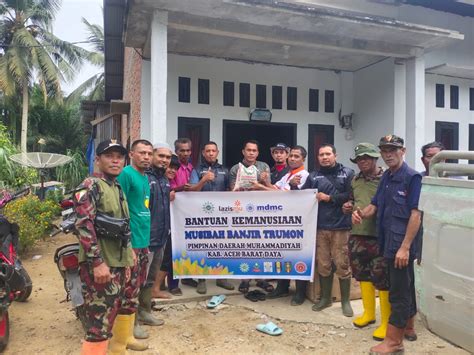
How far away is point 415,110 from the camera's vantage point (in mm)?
6504

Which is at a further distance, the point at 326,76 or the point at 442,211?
the point at 326,76

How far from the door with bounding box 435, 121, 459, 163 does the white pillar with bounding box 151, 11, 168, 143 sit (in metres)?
5.82

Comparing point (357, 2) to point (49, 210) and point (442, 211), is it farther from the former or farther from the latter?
point (49, 210)

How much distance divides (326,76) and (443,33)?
2.65 meters

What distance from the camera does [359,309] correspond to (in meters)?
4.56

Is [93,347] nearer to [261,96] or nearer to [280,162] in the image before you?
[280,162]

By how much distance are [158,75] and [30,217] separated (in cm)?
428

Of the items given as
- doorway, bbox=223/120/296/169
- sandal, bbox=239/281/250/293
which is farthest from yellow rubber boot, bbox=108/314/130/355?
doorway, bbox=223/120/296/169

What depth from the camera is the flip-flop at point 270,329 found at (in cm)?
390

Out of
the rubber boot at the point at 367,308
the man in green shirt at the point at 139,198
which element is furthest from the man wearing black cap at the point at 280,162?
the man in green shirt at the point at 139,198

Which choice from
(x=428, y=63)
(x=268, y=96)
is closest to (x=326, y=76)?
(x=268, y=96)

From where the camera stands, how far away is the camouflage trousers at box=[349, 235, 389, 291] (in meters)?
3.76

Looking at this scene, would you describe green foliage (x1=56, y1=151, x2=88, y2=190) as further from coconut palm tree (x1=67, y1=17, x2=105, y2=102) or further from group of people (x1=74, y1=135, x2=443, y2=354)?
group of people (x1=74, y1=135, x2=443, y2=354)

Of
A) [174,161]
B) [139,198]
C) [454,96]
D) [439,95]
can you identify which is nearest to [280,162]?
[174,161]
